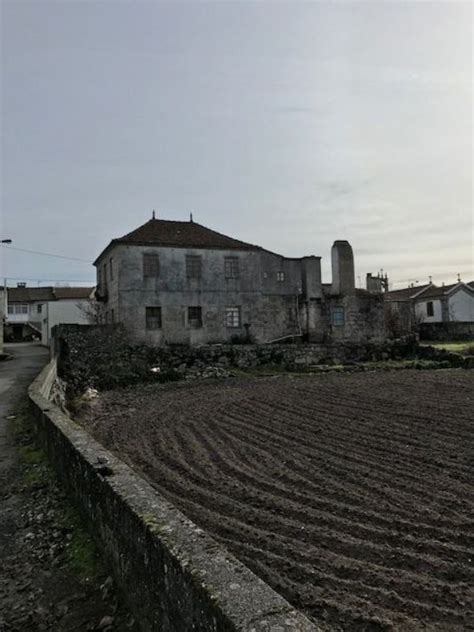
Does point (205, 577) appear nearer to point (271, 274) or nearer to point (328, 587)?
point (328, 587)

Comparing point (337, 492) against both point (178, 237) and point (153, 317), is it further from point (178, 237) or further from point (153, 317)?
point (178, 237)

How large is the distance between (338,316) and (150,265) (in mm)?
13282

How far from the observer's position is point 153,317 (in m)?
27.8

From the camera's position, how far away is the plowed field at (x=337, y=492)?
3.99 metres

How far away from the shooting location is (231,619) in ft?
6.60

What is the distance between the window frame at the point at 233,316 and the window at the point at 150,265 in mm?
4929

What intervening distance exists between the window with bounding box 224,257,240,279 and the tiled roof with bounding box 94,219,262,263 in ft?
2.43

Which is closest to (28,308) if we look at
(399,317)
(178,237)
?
(178,237)

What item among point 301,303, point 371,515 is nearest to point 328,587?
point 371,515

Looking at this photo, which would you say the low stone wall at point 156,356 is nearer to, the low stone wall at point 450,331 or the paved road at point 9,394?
the paved road at point 9,394

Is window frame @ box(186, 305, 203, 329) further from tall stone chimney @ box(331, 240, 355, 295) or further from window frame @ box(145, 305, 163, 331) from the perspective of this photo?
tall stone chimney @ box(331, 240, 355, 295)

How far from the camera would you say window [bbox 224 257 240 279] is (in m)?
29.9

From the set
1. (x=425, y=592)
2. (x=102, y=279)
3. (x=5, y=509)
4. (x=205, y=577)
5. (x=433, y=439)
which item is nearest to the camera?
(x=205, y=577)

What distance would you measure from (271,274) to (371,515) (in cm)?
2846
